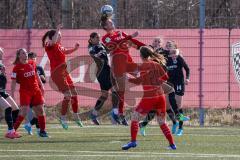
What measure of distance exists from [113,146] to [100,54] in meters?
4.71

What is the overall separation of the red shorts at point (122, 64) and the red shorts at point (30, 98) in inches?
97.8

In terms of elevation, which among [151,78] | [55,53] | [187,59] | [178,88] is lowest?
[178,88]

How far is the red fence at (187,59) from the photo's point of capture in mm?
23234

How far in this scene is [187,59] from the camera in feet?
76.8

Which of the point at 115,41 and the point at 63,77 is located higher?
the point at 115,41

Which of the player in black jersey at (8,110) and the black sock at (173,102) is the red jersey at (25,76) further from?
the black sock at (173,102)

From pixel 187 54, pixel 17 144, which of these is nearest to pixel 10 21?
pixel 187 54

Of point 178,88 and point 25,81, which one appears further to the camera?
point 178,88

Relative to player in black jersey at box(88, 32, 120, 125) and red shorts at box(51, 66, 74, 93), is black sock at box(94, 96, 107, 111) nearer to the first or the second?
player in black jersey at box(88, 32, 120, 125)

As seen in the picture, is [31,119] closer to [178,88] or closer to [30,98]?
[30,98]

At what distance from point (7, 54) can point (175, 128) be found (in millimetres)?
7245

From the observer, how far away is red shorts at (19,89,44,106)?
1714cm

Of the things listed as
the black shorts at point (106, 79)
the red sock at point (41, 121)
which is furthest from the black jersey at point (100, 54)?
the red sock at point (41, 121)

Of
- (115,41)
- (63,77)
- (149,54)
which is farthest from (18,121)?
(149,54)
